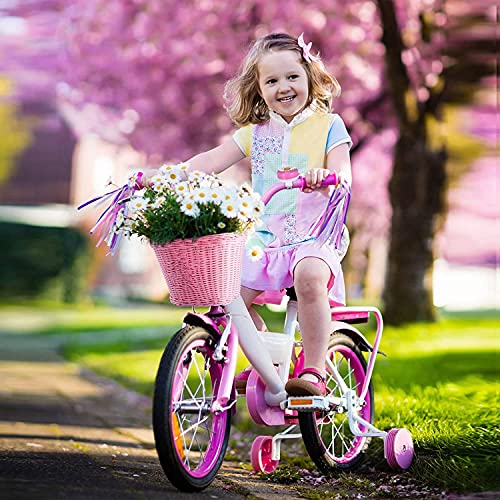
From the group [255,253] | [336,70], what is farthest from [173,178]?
[336,70]

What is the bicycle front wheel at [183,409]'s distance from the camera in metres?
3.59

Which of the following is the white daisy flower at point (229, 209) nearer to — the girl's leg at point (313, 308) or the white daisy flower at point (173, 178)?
the white daisy flower at point (173, 178)

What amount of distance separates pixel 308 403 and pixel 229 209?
0.93m

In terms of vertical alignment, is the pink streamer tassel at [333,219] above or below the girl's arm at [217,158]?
below

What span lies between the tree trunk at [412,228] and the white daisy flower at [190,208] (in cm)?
835

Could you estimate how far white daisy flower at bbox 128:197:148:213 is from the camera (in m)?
3.75

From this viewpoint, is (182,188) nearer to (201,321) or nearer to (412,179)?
(201,321)

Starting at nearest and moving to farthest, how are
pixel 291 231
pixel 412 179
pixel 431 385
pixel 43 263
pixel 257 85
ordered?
pixel 291 231
pixel 257 85
pixel 431 385
pixel 412 179
pixel 43 263

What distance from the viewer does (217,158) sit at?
4363 millimetres

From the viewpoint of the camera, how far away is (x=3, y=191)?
35375 millimetres

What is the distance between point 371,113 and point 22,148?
22.0 m

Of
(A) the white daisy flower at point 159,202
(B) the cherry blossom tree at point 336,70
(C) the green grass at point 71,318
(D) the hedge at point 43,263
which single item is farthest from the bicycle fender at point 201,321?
(D) the hedge at point 43,263

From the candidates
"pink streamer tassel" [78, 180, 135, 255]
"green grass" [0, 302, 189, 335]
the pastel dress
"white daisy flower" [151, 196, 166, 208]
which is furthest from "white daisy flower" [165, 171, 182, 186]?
"green grass" [0, 302, 189, 335]

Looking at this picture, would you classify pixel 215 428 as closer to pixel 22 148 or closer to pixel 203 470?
pixel 203 470
